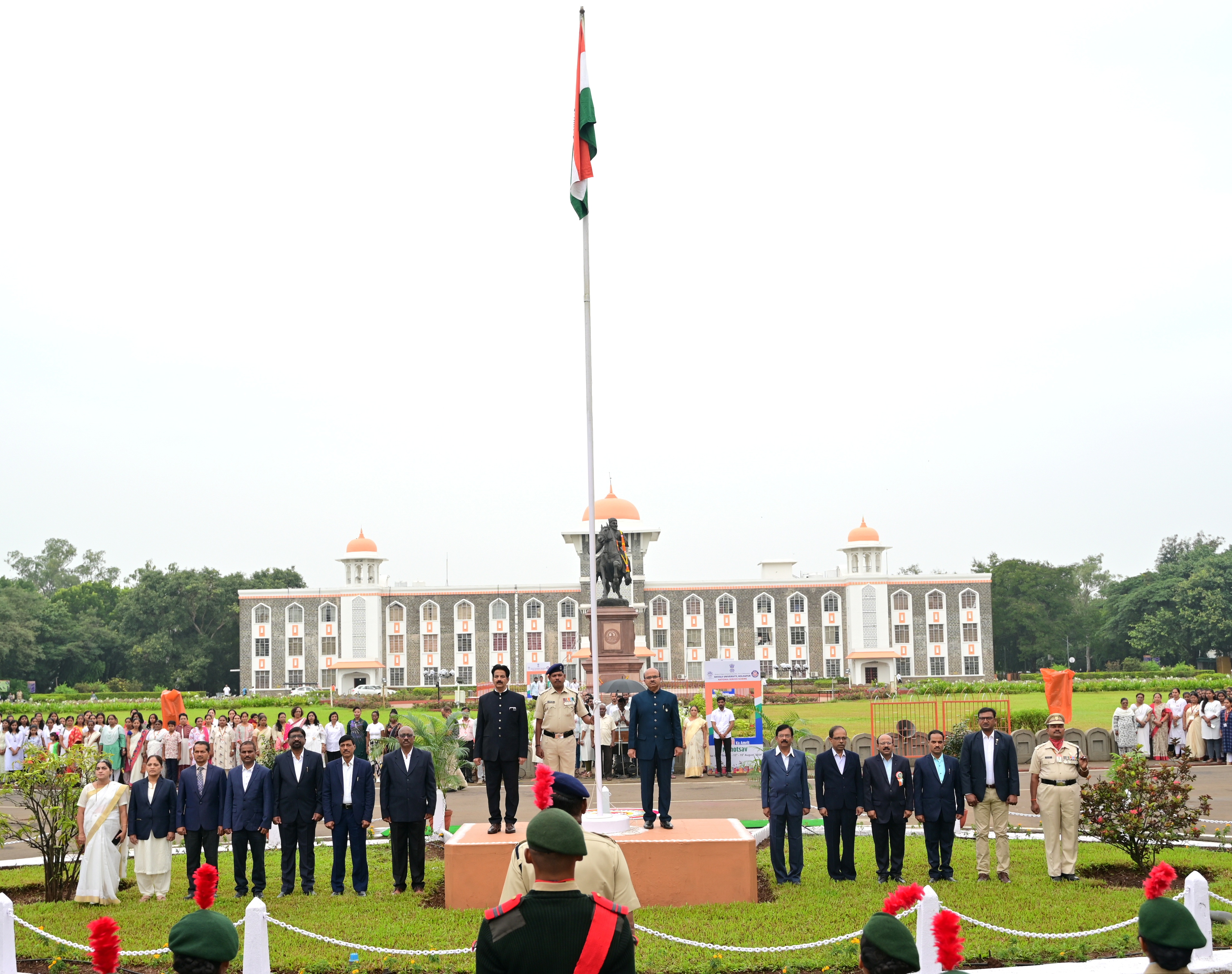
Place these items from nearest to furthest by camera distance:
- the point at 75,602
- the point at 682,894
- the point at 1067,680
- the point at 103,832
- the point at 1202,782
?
the point at 682,894 → the point at 103,832 → the point at 1202,782 → the point at 1067,680 → the point at 75,602

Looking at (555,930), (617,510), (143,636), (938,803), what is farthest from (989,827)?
(143,636)

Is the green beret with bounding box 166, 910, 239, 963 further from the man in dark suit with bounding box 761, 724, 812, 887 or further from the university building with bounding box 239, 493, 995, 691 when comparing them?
the university building with bounding box 239, 493, 995, 691

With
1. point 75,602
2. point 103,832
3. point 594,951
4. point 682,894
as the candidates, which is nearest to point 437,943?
point 682,894

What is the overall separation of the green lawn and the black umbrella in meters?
3.06

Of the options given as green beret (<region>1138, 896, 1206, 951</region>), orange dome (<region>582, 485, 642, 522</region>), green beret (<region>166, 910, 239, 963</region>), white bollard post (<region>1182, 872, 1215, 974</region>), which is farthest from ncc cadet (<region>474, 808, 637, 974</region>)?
orange dome (<region>582, 485, 642, 522</region>)

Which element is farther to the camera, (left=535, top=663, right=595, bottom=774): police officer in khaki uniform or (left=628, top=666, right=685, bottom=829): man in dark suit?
(left=628, top=666, right=685, bottom=829): man in dark suit

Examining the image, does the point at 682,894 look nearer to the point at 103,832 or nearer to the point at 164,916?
the point at 164,916

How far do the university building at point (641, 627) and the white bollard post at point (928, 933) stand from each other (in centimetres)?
5437

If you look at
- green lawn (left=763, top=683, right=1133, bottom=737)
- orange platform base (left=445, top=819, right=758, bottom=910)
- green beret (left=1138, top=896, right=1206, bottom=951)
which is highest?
green beret (left=1138, top=896, right=1206, bottom=951)

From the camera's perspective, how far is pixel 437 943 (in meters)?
7.88

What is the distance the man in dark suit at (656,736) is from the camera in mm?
10016

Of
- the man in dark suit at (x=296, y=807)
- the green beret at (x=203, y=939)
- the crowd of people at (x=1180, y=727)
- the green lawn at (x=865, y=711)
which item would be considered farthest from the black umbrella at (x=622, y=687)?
the green beret at (x=203, y=939)

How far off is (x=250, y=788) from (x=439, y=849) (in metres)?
3.35

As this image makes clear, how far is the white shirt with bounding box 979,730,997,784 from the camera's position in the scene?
996 cm
